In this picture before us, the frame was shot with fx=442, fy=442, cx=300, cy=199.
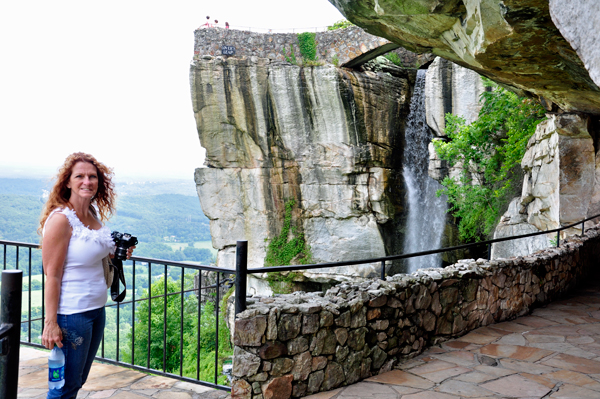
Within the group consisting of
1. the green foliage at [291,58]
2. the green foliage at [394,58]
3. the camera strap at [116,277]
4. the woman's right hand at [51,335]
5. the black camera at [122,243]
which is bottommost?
the woman's right hand at [51,335]

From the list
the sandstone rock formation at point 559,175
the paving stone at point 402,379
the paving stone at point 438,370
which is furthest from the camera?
the sandstone rock formation at point 559,175

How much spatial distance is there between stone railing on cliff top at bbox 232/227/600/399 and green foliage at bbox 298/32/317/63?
11.5 meters

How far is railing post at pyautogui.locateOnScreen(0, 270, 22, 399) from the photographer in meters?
1.40

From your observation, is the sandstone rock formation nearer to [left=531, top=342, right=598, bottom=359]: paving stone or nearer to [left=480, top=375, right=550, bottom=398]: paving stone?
[left=531, top=342, right=598, bottom=359]: paving stone

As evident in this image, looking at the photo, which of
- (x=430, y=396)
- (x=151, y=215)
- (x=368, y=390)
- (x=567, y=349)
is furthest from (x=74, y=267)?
(x=151, y=215)

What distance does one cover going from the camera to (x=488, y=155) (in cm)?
1298

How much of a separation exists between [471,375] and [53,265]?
3.28 metres

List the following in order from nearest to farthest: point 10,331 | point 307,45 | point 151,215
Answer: point 10,331, point 307,45, point 151,215

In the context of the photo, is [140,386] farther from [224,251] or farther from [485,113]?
[224,251]

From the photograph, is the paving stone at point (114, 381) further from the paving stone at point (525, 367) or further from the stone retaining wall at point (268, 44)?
the stone retaining wall at point (268, 44)

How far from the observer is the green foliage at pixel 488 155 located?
452 inches

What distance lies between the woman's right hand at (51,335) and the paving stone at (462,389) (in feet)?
8.98

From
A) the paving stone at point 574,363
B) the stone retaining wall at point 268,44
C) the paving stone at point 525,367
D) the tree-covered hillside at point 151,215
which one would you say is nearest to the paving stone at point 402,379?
the paving stone at point 525,367

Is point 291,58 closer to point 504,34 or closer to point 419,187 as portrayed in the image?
point 419,187
